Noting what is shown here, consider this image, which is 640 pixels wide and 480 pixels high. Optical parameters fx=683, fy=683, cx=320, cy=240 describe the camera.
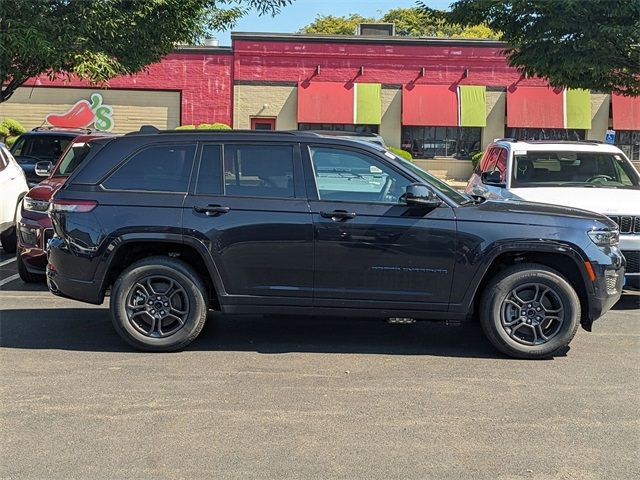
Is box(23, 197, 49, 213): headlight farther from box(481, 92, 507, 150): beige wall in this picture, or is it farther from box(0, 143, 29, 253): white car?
box(481, 92, 507, 150): beige wall

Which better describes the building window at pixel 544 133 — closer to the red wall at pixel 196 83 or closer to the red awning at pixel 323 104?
the red awning at pixel 323 104

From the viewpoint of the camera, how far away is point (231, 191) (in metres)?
5.81

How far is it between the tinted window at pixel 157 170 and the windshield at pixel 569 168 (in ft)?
16.1

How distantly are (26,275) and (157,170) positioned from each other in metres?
3.60

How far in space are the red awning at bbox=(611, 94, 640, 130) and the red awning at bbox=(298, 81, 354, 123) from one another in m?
10.9

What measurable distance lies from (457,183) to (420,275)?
2248cm

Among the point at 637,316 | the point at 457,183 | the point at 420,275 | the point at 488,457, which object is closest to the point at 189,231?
the point at 420,275

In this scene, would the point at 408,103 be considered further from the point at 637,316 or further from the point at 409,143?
the point at 637,316

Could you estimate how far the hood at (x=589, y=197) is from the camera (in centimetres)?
786

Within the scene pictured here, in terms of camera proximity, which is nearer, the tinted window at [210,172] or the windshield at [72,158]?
the tinted window at [210,172]

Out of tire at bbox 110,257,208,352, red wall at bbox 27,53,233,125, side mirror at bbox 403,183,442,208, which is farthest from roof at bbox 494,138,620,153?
red wall at bbox 27,53,233,125

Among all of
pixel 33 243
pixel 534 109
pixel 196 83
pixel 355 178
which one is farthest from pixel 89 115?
pixel 355 178

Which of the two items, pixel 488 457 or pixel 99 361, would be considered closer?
pixel 488 457

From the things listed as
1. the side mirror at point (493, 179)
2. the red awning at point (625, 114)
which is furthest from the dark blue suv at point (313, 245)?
the red awning at point (625, 114)
